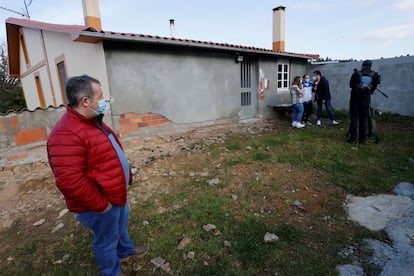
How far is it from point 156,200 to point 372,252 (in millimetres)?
2612

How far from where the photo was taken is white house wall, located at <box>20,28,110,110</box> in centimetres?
534

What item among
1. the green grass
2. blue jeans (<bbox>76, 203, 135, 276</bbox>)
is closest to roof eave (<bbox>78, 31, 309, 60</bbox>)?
the green grass

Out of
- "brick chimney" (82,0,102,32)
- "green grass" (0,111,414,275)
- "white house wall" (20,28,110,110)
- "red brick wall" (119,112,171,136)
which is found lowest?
"green grass" (0,111,414,275)

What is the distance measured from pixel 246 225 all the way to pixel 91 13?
6.73 m

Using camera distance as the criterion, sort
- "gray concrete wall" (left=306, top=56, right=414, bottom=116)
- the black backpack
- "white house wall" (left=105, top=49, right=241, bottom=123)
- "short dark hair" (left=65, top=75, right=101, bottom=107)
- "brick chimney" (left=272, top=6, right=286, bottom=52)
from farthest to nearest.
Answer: "brick chimney" (left=272, top=6, right=286, bottom=52) < "gray concrete wall" (left=306, top=56, right=414, bottom=116) < "white house wall" (left=105, top=49, right=241, bottom=123) < the black backpack < "short dark hair" (left=65, top=75, right=101, bottom=107)

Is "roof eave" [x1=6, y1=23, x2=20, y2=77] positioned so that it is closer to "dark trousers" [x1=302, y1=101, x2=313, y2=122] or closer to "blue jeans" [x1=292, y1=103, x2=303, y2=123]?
"blue jeans" [x1=292, y1=103, x2=303, y2=123]

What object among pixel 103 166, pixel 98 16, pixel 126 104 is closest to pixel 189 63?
pixel 126 104

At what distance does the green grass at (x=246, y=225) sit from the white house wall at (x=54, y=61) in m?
3.49

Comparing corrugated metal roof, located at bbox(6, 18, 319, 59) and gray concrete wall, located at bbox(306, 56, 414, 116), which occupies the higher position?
corrugated metal roof, located at bbox(6, 18, 319, 59)

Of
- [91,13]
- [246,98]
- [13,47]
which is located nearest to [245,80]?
[246,98]

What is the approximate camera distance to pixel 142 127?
5.92m

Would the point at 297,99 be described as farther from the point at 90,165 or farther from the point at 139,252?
A: the point at 90,165

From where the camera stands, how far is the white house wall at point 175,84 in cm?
549

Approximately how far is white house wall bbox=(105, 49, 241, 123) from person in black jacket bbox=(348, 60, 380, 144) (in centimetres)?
390
